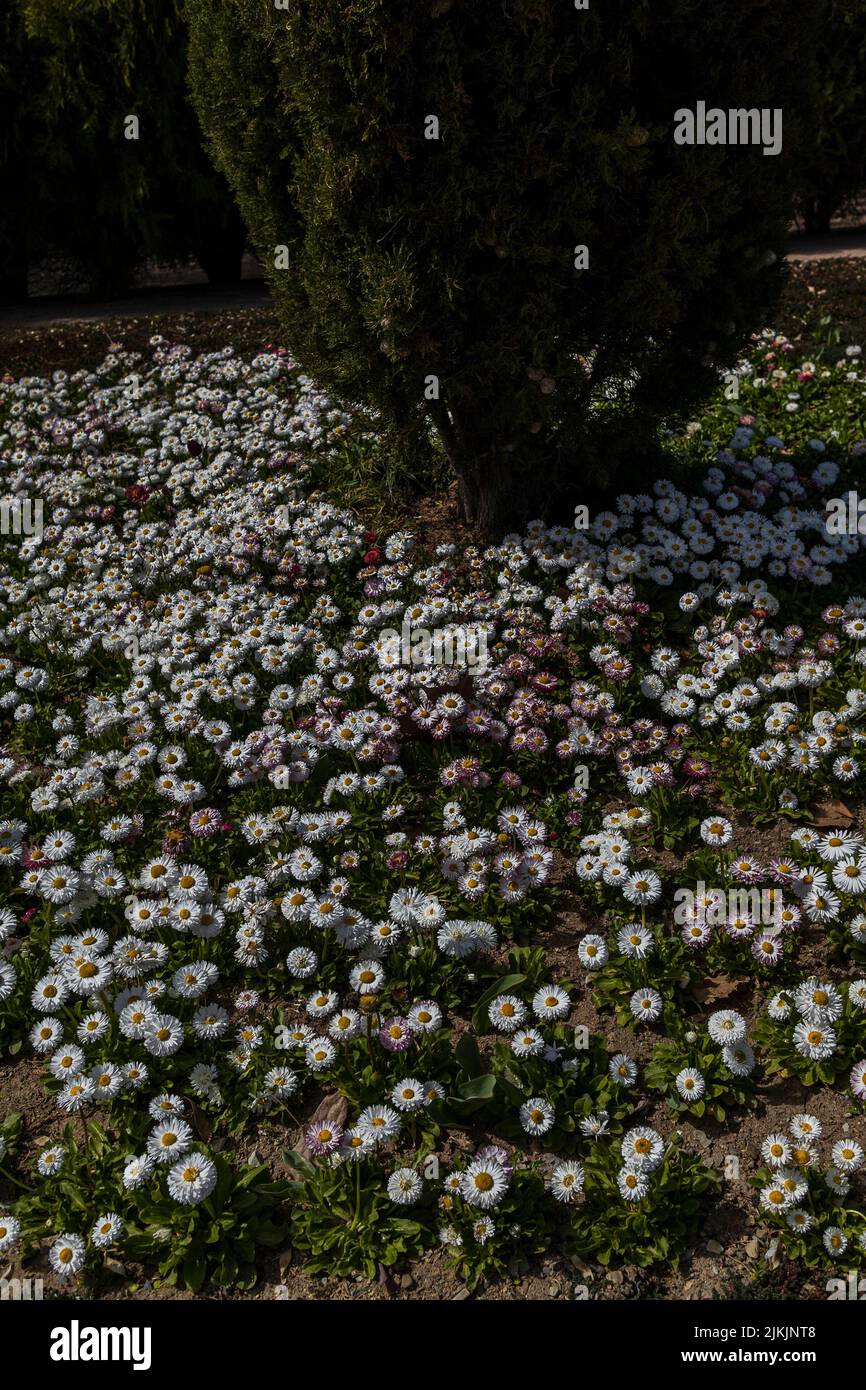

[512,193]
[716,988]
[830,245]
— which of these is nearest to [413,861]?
[716,988]

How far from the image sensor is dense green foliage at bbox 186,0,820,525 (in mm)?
3816

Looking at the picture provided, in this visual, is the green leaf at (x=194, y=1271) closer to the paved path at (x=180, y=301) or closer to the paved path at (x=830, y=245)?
the paved path at (x=180, y=301)

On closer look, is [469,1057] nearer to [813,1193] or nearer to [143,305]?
[813,1193]

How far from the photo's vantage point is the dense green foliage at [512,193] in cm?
382

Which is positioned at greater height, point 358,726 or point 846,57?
point 846,57

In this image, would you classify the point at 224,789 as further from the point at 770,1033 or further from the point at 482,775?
the point at 770,1033

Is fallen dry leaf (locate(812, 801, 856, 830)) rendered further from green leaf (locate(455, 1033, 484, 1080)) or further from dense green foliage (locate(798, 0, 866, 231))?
dense green foliage (locate(798, 0, 866, 231))

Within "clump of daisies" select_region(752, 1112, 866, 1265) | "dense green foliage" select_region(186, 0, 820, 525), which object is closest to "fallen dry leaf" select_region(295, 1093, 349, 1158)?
"clump of daisies" select_region(752, 1112, 866, 1265)

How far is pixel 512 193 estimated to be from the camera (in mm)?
3984

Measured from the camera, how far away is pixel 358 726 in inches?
162

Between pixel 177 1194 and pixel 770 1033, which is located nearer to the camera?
pixel 177 1194

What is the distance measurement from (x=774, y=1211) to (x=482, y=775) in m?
1.73

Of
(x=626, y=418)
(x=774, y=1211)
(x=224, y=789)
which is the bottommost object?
(x=774, y=1211)

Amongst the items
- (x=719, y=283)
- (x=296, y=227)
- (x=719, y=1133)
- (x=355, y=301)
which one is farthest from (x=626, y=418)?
(x=719, y=1133)
